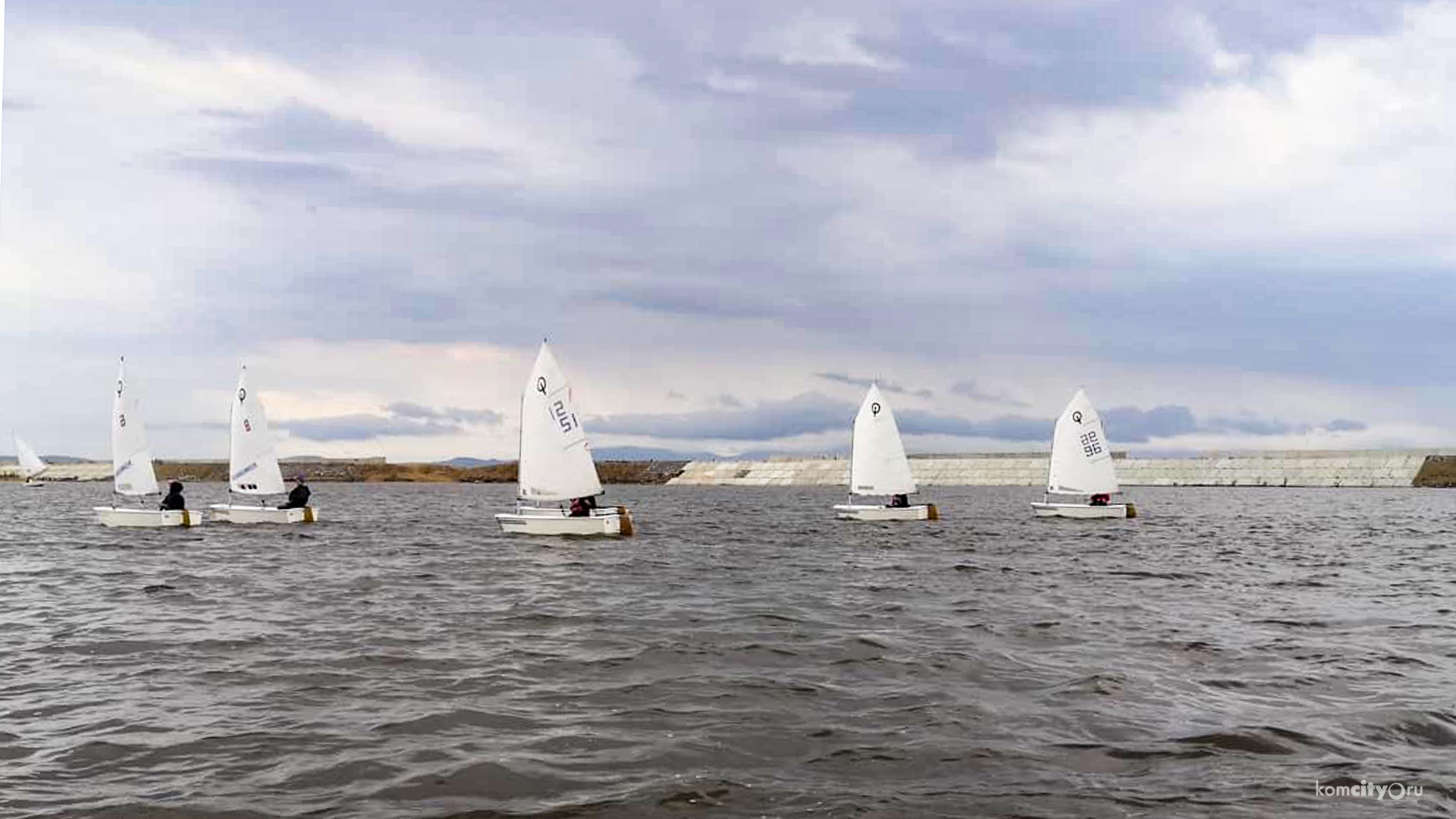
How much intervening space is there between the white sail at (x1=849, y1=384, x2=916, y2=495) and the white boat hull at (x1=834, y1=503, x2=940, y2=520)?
48.1 inches

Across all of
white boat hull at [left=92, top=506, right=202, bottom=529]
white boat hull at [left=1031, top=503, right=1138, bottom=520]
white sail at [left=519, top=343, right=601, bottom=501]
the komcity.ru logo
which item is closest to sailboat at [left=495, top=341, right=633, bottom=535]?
white sail at [left=519, top=343, right=601, bottom=501]

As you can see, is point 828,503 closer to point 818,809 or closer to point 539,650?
point 539,650

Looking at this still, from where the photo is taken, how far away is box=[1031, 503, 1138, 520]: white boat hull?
59.5m

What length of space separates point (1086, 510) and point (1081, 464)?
297cm

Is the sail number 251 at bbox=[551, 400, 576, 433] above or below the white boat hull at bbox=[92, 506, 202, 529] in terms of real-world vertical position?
above

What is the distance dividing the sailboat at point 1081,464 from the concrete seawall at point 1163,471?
283 ft

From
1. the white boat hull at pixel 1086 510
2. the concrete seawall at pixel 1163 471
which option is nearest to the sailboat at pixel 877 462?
the white boat hull at pixel 1086 510

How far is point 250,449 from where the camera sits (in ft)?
168

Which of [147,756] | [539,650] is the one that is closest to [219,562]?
[539,650]

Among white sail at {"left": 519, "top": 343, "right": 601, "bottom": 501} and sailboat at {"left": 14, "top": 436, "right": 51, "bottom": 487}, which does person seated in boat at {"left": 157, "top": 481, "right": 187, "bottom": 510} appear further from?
sailboat at {"left": 14, "top": 436, "right": 51, "bottom": 487}

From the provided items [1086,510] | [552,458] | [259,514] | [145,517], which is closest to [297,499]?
[259,514]

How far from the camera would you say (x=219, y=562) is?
32906mm

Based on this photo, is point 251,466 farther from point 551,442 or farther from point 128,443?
point 551,442

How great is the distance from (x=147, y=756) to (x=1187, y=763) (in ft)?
37.5
